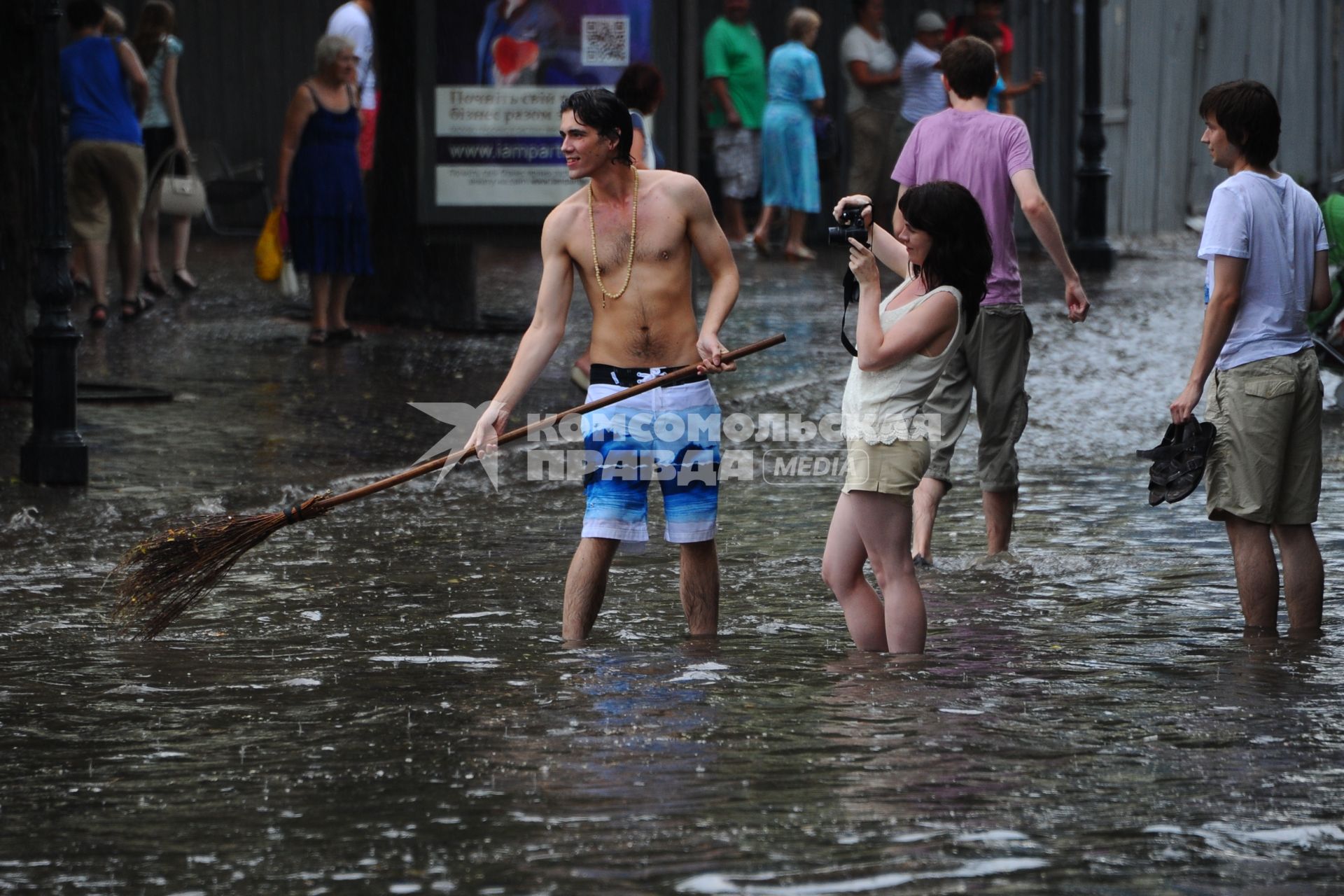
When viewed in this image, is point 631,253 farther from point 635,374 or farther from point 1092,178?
point 1092,178

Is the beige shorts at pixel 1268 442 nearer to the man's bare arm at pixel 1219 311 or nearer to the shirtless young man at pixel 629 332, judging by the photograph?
the man's bare arm at pixel 1219 311

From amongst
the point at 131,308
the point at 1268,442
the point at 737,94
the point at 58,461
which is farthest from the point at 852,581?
the point at 737,94

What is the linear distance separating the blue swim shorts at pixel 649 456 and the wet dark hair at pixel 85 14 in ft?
29.6

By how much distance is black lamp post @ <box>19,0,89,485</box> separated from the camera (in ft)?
32.6

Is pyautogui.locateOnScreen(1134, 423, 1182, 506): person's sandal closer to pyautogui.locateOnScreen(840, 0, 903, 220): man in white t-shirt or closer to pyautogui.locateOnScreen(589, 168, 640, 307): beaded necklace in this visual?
pyautogui.locateOnScreen(589, 168, 640, 307): beaded necklace

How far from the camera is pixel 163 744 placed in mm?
5625

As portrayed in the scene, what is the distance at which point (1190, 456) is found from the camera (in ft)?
22.2

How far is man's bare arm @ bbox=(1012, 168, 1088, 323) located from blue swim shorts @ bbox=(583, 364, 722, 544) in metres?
1.95

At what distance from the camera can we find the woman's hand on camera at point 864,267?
6.17m

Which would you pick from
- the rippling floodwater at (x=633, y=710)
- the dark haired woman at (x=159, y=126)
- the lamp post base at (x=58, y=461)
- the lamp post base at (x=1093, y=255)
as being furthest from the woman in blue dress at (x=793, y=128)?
the lamp post base at (x=58, y=461)

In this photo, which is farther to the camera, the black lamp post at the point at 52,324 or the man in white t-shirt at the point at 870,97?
the man in white t-shirt at the point at 870,97

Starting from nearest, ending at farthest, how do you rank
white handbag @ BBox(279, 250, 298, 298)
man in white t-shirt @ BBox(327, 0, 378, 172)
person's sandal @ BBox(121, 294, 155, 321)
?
white handbag @ BBox(279, 250, 298, 298) < person's sandal @ BBox(121, 294, 155, 321) < man in white t-shirt @ BBox(327, 0, 378, 172)

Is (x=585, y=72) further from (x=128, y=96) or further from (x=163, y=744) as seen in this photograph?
(x=163, y=744)

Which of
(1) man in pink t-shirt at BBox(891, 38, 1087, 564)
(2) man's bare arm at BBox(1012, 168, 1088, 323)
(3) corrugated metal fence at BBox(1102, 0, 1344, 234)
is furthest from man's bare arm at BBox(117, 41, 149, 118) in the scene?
(3) corrugated metal fence at BBox(1102, 0, 1344, 234)
